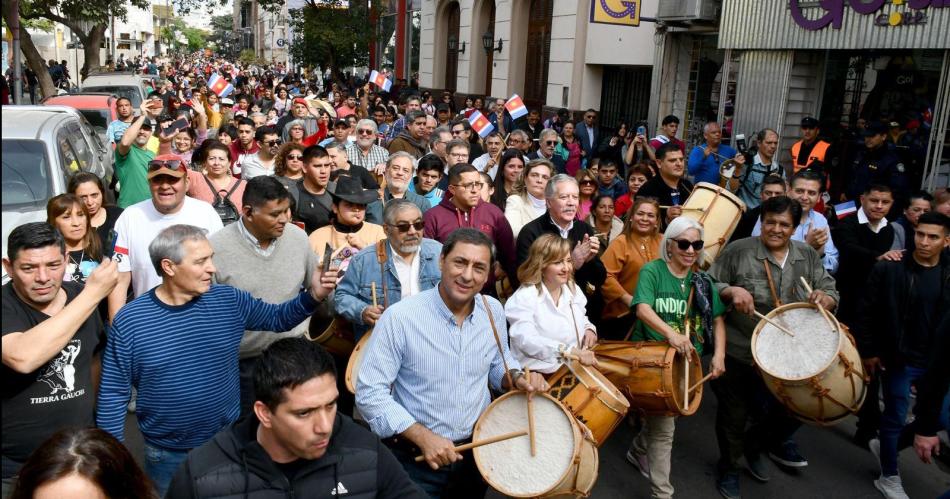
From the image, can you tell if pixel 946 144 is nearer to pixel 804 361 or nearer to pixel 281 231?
pixel 804 361

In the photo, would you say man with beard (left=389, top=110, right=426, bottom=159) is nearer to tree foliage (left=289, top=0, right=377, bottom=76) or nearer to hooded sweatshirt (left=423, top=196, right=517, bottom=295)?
hooded sweatshirt (left=423, top=196, right=517, bottom=295)

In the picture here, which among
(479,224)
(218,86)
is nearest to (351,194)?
(479,224)

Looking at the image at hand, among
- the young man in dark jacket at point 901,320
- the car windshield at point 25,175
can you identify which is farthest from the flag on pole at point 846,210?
the car windshield at point 25,175

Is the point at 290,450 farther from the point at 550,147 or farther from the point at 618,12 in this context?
the point at 618,12

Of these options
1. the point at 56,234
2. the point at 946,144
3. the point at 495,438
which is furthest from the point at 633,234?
the point at 946,144

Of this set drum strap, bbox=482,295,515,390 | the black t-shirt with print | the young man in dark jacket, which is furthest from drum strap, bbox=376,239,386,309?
the young man in dark jacket

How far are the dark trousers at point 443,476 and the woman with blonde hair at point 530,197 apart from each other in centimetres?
314

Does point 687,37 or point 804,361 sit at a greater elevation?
point 687,37

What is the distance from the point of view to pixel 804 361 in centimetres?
490

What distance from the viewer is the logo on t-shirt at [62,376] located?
352 centimetres

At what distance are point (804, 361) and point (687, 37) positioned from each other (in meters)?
12.3

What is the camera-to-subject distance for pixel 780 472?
580 centimetres

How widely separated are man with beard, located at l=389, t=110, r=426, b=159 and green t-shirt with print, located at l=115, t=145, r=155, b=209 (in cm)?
318

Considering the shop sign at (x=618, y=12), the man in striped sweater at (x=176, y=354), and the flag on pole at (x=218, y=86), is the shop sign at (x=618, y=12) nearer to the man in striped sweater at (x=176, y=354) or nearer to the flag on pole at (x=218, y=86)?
the flag on pole at (x=218, y=86)
